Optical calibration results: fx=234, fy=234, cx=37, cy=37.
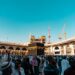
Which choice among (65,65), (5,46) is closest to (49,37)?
(5,46)

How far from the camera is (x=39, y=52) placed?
239ft

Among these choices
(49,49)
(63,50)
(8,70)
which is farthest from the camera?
(49,49)

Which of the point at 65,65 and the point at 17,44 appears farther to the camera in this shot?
the point at 17,44

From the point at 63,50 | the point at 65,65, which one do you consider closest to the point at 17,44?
the point at 63,50

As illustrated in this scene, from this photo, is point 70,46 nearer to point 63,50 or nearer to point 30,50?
point 63,50

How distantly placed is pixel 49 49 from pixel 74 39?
2721 centimetres

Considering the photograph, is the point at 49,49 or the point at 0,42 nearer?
the point at 0,42

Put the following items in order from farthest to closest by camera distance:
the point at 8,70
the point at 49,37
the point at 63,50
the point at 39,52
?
the point at 49,37
the point at 63,50
the point at 39,52
the point at 8,70

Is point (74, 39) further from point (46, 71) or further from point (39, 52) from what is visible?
point (46, 71)

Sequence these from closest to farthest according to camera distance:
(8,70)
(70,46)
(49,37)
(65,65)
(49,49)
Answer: (8,70)
(65,65)
(70,46)
(49,49)
(49,37)

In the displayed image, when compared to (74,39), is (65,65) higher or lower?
lower

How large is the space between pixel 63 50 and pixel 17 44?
71.6ft

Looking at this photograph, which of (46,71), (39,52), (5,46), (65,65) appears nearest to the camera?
(46,71)

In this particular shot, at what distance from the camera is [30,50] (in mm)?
76812
